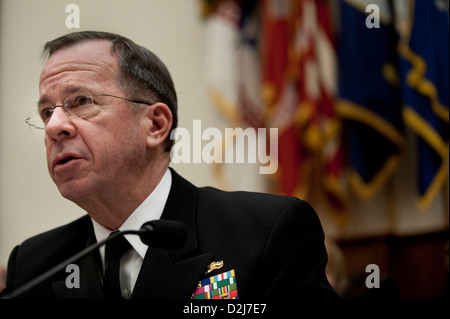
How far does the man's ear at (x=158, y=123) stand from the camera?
6.21ft

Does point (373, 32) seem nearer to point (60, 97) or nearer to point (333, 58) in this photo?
point (333, 58)

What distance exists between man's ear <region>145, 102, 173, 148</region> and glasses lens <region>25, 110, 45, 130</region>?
1.02 feet

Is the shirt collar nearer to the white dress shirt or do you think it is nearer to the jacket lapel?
the white dress shirt

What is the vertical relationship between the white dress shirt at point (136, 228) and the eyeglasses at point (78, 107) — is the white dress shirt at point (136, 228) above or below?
below

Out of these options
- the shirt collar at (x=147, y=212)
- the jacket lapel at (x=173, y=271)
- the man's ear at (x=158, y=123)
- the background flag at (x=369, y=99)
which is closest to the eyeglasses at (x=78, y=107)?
the man's ear at (x=158, y=123)

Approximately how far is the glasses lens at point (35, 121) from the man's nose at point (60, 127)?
0.41ft

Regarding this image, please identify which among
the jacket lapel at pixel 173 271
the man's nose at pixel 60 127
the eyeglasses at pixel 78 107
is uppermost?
the eyeglasses at pixel 78 107

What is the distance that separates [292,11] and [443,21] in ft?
4.77

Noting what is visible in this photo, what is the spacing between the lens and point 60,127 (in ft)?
5.55

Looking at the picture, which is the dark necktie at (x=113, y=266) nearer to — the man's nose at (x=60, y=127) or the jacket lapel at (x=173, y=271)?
the jacket lapel at (x=173, y=271)

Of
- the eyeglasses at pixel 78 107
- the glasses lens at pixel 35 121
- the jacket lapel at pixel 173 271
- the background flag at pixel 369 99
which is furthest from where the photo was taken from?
the background flag at pixel 369 99

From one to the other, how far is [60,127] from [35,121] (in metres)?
0.24

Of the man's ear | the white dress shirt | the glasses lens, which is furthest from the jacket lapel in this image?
the glasses lens
